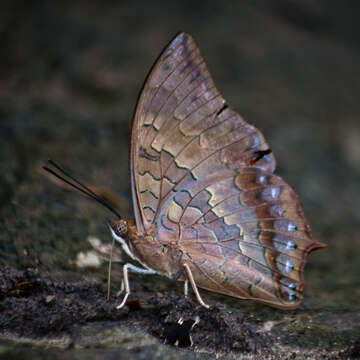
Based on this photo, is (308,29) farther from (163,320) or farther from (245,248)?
(163,320)

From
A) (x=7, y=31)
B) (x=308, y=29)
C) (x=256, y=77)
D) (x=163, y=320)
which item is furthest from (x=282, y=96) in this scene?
(x=163, y=320)

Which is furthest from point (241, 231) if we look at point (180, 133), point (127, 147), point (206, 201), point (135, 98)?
point (135, 98)

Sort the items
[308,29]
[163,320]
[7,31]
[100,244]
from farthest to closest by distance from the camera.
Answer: [308,29] < [7,31] < [100,244] < [163,320]

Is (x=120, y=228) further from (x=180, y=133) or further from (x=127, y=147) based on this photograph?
(x=127, y=147)

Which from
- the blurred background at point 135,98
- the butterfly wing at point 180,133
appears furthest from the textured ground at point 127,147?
the butterfly wing at point 180,133

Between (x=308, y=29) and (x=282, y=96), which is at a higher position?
(x=308, y=29)

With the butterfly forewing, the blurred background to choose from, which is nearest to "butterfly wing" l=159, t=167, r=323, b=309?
the butterfly forewing

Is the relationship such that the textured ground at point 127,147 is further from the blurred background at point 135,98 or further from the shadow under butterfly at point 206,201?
the shadow under butterfly at point 206,201
